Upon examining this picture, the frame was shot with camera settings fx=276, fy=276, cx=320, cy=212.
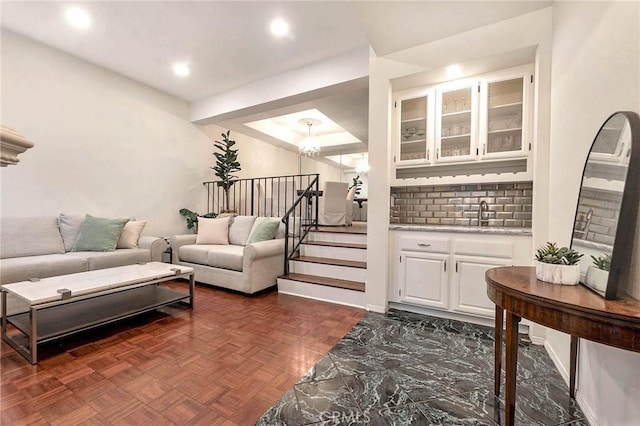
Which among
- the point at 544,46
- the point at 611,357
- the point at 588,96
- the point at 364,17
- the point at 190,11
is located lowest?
the point at 611,357

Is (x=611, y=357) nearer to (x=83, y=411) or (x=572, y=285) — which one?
(x=572, y=285)

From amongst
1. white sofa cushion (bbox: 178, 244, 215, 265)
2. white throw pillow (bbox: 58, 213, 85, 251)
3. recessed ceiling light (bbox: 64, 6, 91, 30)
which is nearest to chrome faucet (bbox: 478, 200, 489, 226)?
white sofa cushion (bbox: 178, 244, 215, 265)

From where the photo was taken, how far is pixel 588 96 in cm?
152

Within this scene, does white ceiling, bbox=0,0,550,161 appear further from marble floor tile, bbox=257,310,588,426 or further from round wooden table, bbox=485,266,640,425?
marble floor tile, bbox=257,310,588,426

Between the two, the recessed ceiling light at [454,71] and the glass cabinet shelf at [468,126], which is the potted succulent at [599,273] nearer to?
the glass cabinet shelf at [468,126]

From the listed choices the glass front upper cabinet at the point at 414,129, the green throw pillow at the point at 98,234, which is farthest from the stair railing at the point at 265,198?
the glass front upper cabinet at the point at 414,129

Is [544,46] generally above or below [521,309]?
above

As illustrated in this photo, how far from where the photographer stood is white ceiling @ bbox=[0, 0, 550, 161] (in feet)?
7.22

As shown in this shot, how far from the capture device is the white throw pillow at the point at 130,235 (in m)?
3.52

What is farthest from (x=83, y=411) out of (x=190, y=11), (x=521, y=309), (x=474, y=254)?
(x=190, y=11)

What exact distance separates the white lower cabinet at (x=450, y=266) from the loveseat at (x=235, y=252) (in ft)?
4.98

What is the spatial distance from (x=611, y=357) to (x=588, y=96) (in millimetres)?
1324

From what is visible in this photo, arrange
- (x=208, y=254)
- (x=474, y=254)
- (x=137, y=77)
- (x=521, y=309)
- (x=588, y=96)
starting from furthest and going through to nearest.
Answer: (x=137, y=77)
(x=208, y=254)
(x=474, y=254)
(x=588, y=96)
(x=521, y=309)

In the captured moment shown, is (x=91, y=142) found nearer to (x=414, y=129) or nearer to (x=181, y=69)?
(x=181, y=69)
